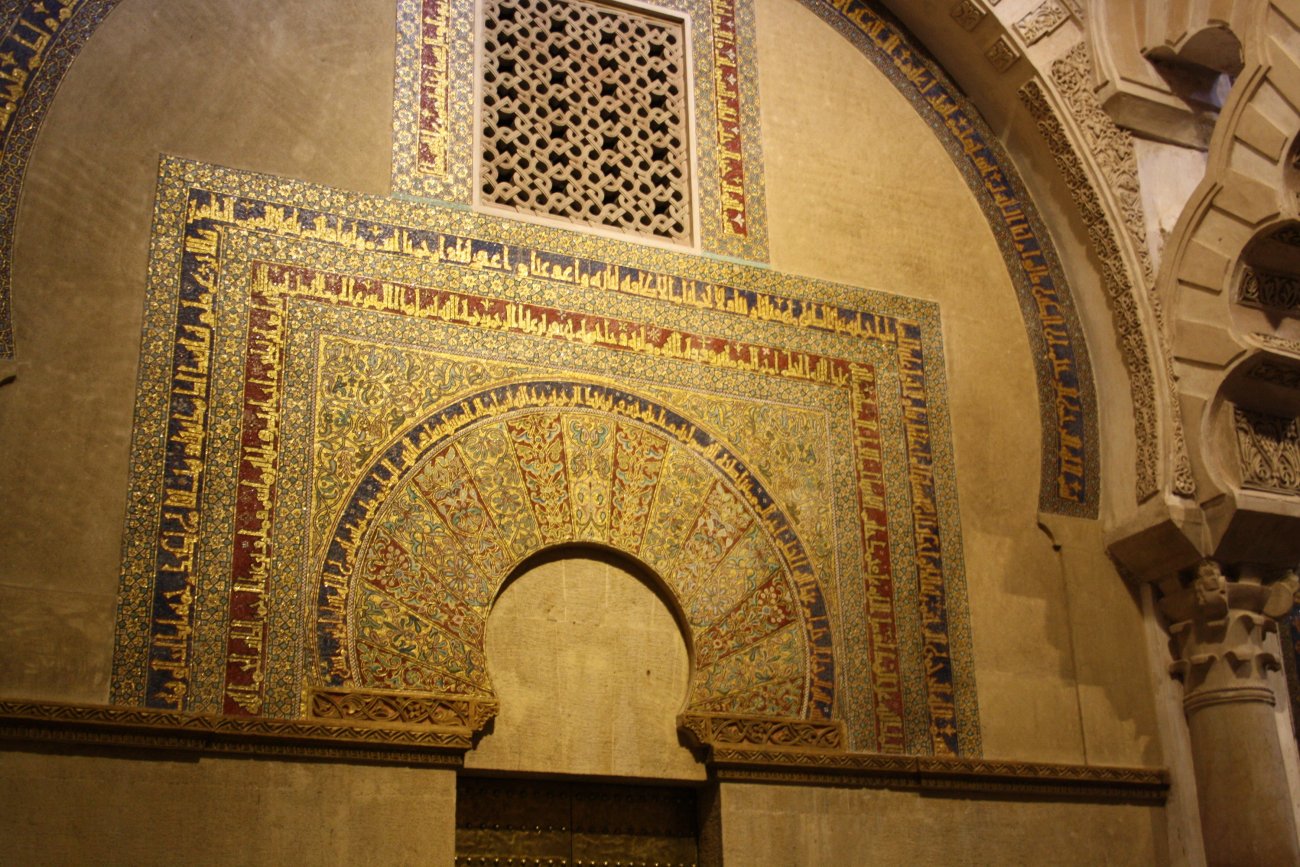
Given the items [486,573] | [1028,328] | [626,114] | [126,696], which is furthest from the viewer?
[1028,328]

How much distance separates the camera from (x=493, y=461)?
5461 millimetres

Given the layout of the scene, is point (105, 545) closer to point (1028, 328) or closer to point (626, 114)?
point (626, 114)

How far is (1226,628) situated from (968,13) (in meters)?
2.90

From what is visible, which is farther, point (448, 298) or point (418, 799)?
point (448, 298)

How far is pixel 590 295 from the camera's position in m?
5.86

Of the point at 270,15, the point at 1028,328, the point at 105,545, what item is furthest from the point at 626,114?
the point at 105,545

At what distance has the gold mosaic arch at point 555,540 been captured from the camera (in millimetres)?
5102

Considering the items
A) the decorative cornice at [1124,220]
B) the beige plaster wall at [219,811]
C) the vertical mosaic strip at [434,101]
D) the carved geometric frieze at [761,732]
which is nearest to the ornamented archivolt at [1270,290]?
the decorative cornice at [1124,220]

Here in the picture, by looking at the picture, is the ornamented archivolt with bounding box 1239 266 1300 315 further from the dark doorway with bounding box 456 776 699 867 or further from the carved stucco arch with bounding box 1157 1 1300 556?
the dark doorway with bounding box 456 776 699 867

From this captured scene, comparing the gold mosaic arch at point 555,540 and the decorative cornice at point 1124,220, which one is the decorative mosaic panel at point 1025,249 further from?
the gold mosaic arch at point 555,540

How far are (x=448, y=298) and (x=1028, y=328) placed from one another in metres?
2.67

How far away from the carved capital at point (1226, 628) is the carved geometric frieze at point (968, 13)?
102 inches

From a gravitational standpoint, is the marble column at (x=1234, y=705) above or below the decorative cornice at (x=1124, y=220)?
below

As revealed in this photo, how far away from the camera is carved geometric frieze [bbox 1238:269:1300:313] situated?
6301 millimetres
